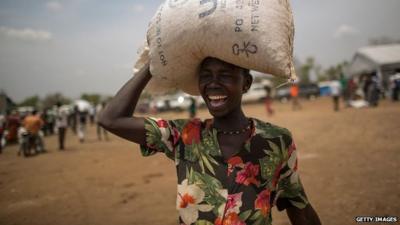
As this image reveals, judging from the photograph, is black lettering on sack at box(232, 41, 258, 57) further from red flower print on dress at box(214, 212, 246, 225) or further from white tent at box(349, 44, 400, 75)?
white tent at box(349, 44, 400, 75)

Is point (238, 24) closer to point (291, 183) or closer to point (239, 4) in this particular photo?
point (239, 4)

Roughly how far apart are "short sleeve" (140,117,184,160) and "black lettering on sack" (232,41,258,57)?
0.47 m

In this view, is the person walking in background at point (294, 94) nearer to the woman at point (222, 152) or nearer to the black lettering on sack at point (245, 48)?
the woman at point (222, 152)

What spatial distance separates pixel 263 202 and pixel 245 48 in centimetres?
70

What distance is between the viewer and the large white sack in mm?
1496

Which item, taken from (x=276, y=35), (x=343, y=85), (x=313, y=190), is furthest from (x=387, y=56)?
(x=276, y=35)

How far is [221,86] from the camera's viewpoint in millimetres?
1531

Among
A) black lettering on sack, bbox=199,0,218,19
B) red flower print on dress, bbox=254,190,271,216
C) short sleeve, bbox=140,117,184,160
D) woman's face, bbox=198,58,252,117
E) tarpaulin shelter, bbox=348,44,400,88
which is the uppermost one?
tarpaulin shelter, bbox=348,44,400,88

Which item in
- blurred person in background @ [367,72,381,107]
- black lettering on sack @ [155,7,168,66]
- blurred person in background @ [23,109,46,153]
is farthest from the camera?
blurred person in background @ [367,72,381,107]

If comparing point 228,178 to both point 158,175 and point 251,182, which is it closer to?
point 251,182

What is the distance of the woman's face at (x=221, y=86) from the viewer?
1541 mm

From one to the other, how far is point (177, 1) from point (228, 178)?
0.87 metres

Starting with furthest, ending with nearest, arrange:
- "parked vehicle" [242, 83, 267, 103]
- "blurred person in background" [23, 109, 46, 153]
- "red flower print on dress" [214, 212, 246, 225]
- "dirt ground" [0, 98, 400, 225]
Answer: "parked vehicle" [242, 83, 267, 103] → "blurred person in background" [23, 109, 46, 153] → "dirt ground" [0, 98, 400, 225] → "red flower print on dress" [214, 212, 246, 225]

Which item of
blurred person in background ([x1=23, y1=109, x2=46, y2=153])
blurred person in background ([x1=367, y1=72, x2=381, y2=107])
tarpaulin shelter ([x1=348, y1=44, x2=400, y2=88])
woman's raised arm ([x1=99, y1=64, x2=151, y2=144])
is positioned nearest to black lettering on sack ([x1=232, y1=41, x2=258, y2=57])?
woman's raised arm ([x1=99, y1=64, x2=151, y2=144])
